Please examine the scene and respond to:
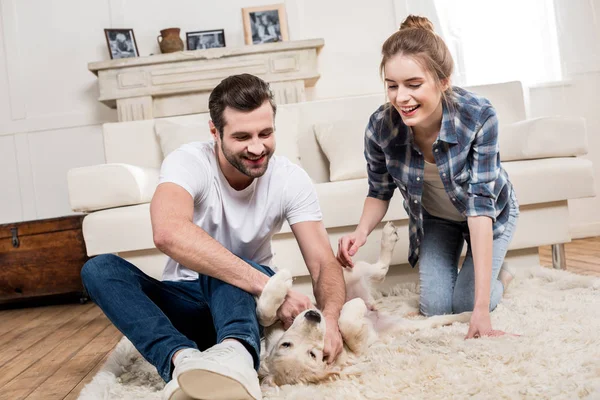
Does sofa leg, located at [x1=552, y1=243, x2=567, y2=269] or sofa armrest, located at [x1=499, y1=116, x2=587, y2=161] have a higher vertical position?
sofa armrest, located at [x1=499, y1=116, x2=587, y2=161]

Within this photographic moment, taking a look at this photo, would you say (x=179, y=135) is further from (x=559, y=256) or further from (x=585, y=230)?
(x=585, y=230)

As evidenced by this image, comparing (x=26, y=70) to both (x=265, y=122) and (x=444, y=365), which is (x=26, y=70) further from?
(x=444, y=365)

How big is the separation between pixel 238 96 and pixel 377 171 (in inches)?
23.9

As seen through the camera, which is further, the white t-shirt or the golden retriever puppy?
the white t-shirt

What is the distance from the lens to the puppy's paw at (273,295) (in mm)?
1417

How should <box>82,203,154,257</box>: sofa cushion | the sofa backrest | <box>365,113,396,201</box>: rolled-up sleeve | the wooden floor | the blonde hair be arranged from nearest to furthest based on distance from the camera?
the blonde hair < the wooden floor < <box>365,113,396,201</box>: rolled-up sleeve < <box>82,203,154,257</box>: sofa cushion < the sofa backrest

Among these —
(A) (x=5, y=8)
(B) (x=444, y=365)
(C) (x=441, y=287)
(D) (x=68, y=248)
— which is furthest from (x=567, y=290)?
(A) (x=5, y=8)

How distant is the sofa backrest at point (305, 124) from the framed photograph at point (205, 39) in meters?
0.95

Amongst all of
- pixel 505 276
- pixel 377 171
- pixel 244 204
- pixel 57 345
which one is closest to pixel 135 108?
pixel 57 345

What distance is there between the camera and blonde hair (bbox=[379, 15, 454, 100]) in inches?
64.7

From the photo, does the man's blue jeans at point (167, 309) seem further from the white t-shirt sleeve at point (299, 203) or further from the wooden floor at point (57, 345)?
the wooden floor at point (57, 345)

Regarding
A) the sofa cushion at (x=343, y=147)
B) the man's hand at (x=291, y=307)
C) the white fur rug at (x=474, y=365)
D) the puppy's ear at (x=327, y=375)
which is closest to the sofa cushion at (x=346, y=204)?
the sofa cushion at (x=343, y=147)

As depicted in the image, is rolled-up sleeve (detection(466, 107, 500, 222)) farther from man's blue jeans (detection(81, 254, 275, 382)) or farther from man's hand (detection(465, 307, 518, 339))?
man's blue jeans (detection(81, 254, 275, 382))

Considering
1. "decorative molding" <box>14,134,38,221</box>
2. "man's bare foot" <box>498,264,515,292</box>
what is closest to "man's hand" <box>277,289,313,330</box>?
"man's bare foot" <box>498,264,515,292</box>
